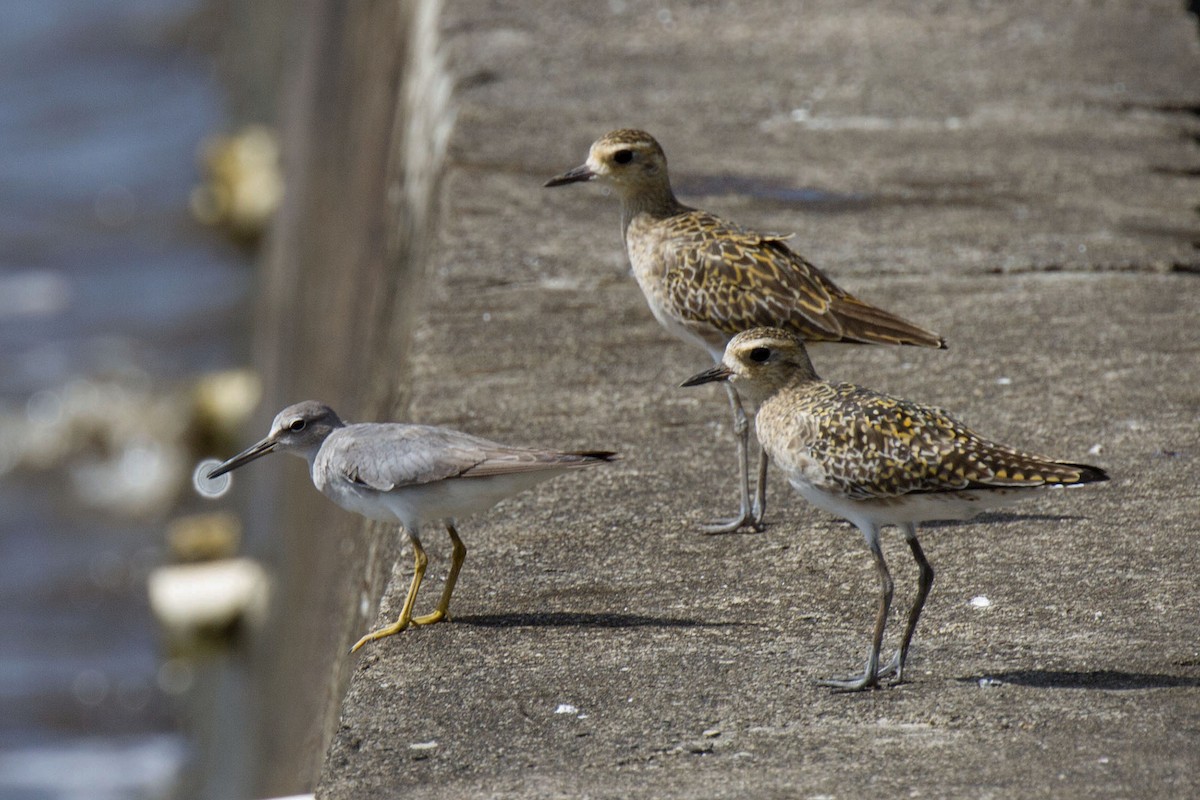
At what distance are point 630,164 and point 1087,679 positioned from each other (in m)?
2.74

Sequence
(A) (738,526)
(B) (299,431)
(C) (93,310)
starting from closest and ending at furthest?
(B) (299,431), (A) (738,526), (C) (93,310)

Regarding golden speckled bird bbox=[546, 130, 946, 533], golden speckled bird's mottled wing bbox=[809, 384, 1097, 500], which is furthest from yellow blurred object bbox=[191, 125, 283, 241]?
golden speckled bird's mottled wing bbox=[809, 384, 1097, 500]

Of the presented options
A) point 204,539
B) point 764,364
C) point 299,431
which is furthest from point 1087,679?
point 204,539

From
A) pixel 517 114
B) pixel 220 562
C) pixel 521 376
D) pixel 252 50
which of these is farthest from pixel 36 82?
pixel 521 376

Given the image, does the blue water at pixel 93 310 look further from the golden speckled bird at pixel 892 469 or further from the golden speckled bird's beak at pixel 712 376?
the golden speckled bird at pixel 892 469

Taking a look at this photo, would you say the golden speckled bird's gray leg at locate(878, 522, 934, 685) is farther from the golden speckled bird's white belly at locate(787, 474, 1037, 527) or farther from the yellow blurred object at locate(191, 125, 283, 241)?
the yellow blurred object at locate(191, 125, 283, 241)

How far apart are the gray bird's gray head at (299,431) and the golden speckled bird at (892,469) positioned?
138 cm

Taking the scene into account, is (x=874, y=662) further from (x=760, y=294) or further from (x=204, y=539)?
(x=204, y=539)

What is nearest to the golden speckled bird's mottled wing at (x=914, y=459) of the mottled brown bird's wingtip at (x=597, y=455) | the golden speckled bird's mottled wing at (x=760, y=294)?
the mottled brown bird's wingtip at (x=597, y=455)

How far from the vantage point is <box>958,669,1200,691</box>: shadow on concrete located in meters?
3.74

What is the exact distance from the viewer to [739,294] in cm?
512

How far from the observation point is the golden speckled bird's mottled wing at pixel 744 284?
5055 millimetres

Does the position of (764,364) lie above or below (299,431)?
above

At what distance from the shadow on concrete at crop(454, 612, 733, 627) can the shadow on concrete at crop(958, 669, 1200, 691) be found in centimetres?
77
